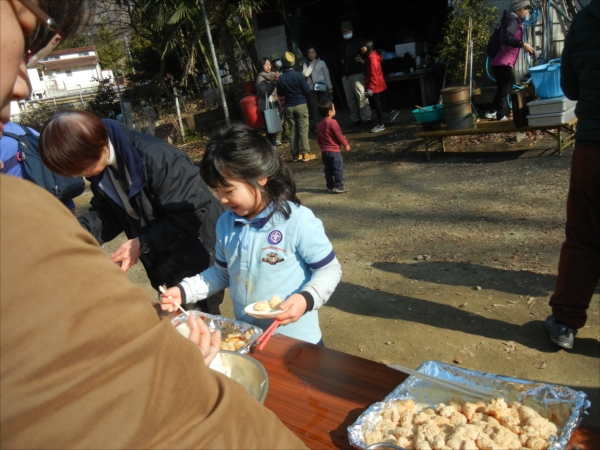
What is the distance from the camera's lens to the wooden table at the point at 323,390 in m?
1.49

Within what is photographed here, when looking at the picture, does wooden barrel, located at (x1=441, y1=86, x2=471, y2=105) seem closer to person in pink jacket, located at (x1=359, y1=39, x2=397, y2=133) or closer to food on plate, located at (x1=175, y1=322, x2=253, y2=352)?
person in pink jacket, located at (x1=359, y1=39, x2=397, y2=133)

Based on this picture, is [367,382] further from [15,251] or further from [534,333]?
[534,333]

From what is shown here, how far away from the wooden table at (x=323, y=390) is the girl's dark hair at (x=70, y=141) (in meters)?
1.25

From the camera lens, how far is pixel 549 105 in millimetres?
6785

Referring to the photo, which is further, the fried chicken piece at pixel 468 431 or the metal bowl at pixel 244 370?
the metal bowl at pixel 244 370

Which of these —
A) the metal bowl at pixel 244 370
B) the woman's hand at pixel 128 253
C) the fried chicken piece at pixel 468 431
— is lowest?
the fried chicken piece at pixel 468 431

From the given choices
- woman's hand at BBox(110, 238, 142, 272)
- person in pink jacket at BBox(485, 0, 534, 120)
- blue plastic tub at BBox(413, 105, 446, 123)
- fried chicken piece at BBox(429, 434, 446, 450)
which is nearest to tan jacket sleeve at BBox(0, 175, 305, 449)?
fried chicken piece at BBox(429, 434, 446, 450)

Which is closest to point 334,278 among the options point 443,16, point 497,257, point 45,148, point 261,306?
point 261,306

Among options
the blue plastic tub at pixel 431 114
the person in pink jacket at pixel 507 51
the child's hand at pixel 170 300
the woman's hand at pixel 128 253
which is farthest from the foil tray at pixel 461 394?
the person in pink jacket at pixel 507 51

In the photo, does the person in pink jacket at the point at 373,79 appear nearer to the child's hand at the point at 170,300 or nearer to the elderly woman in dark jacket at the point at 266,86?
the elderly woman in dark jacket at the point at 266,86

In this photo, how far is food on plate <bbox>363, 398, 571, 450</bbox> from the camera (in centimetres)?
129

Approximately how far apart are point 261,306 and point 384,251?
11.0ft

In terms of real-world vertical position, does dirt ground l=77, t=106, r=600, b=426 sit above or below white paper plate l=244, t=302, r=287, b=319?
below

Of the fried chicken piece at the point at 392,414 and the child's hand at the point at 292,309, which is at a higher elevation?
the child's hand at the point at 292,309
